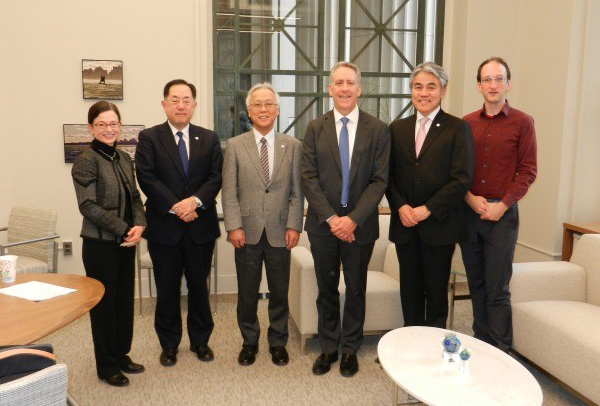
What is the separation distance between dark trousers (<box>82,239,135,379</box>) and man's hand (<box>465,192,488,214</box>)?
187 centimetres

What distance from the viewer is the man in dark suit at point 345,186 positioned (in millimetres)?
2879

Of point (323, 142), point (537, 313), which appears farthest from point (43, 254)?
point (537, 313)

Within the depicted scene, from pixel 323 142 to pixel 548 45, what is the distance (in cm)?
259

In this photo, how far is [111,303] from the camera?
2.77m

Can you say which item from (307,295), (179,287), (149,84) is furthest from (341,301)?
(149,84)

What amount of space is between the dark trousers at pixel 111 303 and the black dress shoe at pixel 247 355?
661 millimetres

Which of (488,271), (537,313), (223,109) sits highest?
(223,109)

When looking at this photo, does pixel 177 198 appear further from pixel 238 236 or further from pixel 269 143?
pixel 269 143

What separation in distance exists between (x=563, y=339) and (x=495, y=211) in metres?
0.73

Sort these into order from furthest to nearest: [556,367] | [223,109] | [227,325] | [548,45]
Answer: [223,109], [548,45], [227,325], [556,367]

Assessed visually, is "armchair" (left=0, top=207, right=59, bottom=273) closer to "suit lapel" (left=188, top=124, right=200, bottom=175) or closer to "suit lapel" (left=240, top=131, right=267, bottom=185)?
"suit lapel" (left=188, top=124, right=200, bottom=175)

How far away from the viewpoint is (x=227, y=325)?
3.88 meters

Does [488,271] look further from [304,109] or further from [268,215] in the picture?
[304,109]

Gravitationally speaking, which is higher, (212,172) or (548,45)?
(548,45)
